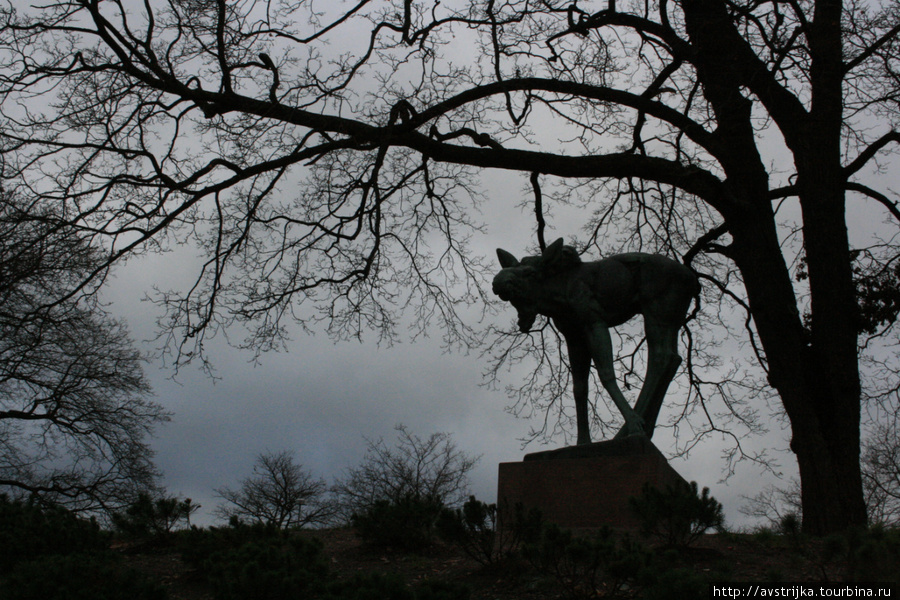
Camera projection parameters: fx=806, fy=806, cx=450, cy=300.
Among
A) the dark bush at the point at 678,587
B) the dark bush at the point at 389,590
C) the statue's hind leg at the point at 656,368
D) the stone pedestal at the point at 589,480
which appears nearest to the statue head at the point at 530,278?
the statue's hind leg at the point at 656,368

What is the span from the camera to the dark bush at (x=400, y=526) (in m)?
7.46

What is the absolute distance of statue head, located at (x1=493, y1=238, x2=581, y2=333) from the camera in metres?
8.32

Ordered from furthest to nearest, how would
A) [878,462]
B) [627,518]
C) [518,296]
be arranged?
[878,462] → [518,296] → [627,518]

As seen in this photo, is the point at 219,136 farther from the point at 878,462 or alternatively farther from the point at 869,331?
the point at 878,462

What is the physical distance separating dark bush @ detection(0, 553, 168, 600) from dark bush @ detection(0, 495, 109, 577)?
4.66 feet

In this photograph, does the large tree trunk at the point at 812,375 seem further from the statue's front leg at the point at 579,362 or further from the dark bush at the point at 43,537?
the dark bush at the point at 43,537

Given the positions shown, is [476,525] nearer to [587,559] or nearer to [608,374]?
[587,559]

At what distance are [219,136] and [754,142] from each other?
7355mm

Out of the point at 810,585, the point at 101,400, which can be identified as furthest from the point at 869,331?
the point at 101,400

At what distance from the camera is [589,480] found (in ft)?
25.3

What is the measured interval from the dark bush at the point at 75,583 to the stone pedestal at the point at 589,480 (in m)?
Result: 3.71

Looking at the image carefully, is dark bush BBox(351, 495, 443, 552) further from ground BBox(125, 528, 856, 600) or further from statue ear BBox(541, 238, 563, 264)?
statue ear BBox(541, 238, 563, 264)

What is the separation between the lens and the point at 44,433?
20031mm

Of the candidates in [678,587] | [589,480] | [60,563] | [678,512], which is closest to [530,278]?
[589,480]
